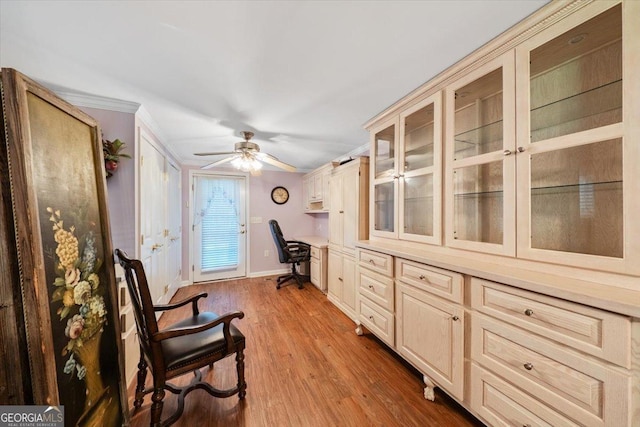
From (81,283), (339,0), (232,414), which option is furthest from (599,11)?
(232,414)

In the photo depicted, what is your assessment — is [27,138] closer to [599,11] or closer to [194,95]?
[194,95]

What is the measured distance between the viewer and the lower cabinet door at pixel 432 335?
1325 mm

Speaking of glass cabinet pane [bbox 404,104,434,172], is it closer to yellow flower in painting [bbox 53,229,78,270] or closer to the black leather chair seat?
the black leather chair seat

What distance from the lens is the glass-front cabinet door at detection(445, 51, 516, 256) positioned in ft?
4.13

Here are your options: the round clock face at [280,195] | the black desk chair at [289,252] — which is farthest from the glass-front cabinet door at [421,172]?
the round clock face at [280,195]

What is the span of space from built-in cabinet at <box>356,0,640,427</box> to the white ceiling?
27cm

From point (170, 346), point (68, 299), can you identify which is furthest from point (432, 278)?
point (68, 299)

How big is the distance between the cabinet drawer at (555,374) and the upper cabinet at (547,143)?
1.29 feet

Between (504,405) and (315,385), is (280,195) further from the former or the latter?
(504,405)

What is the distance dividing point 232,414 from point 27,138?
177 centimetres

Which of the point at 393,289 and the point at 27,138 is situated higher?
the point at 27,138

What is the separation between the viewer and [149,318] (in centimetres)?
118

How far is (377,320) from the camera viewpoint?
2020 millimetres

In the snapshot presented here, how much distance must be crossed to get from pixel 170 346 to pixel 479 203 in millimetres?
2234
